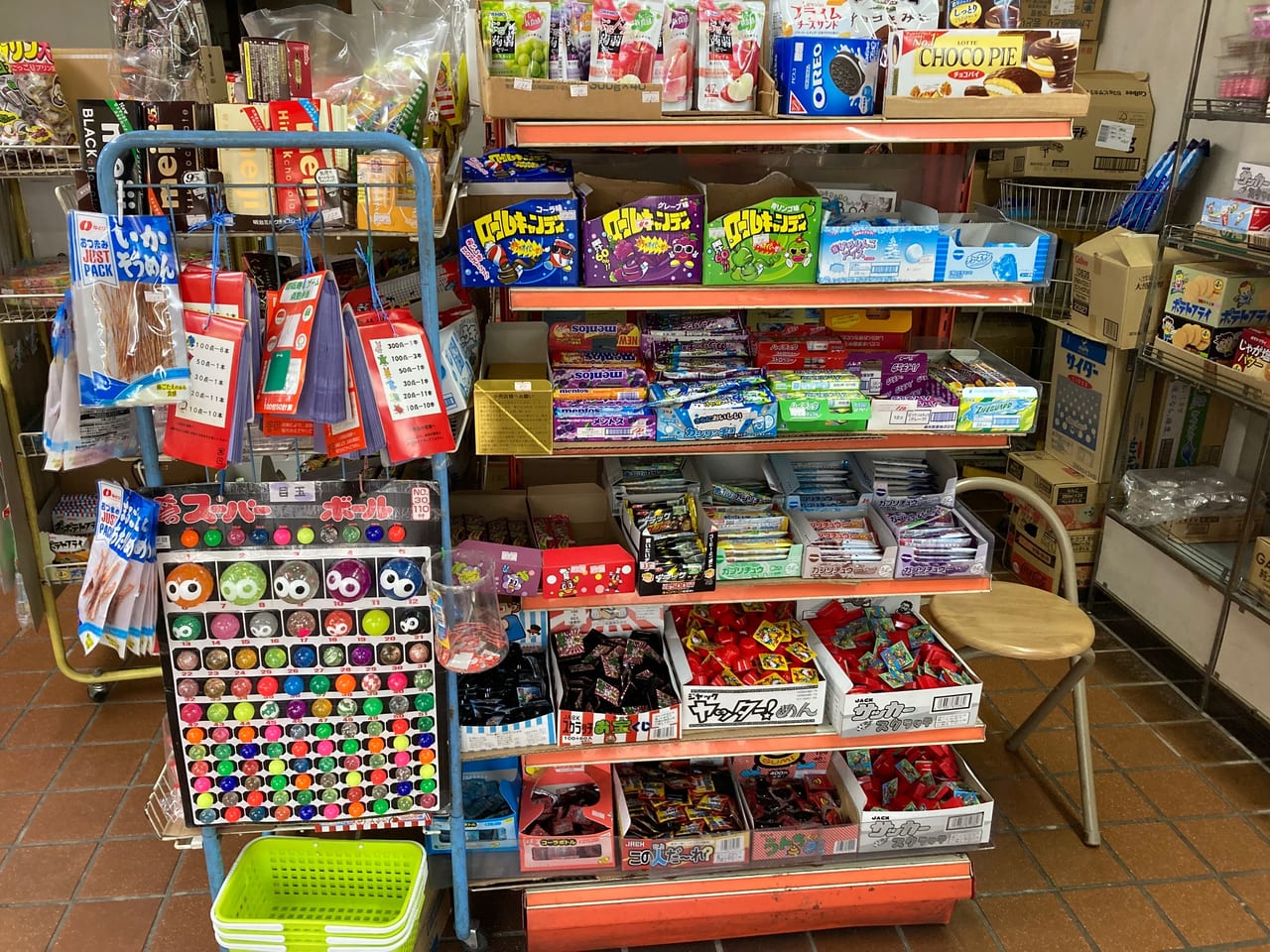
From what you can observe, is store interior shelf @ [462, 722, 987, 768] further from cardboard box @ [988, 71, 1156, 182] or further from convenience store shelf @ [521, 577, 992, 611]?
cardboard box @ [988, 71, 1156, 182]

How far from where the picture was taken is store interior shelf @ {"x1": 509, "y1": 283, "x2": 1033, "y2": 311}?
2473mm

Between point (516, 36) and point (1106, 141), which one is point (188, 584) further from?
point (1106, 141)

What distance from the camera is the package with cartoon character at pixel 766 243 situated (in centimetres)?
247

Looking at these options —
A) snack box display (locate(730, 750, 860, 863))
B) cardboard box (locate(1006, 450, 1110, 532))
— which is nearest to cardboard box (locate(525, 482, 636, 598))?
snack box display (locate(730, 750, 860, 863))

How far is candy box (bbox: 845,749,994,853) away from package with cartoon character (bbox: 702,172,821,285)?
145 centimetres

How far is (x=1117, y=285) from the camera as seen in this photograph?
14.1 feet

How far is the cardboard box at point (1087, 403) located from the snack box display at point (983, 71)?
2.37 metres

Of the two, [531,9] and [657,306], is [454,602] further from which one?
[531,9]

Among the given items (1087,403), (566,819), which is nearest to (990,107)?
(566,819)

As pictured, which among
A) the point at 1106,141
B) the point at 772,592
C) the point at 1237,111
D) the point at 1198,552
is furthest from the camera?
the point at 1106,141

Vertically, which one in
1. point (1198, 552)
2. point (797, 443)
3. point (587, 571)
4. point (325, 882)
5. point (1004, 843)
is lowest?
point (1004, 843)

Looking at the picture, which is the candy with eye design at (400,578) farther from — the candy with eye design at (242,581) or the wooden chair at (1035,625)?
the wooden chair at (1035,625)

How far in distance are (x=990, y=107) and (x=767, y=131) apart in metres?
0.51

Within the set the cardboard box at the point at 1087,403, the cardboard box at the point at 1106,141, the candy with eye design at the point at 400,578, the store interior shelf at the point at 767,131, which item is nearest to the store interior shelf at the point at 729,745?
the candy with eye design at the point at 400,578
